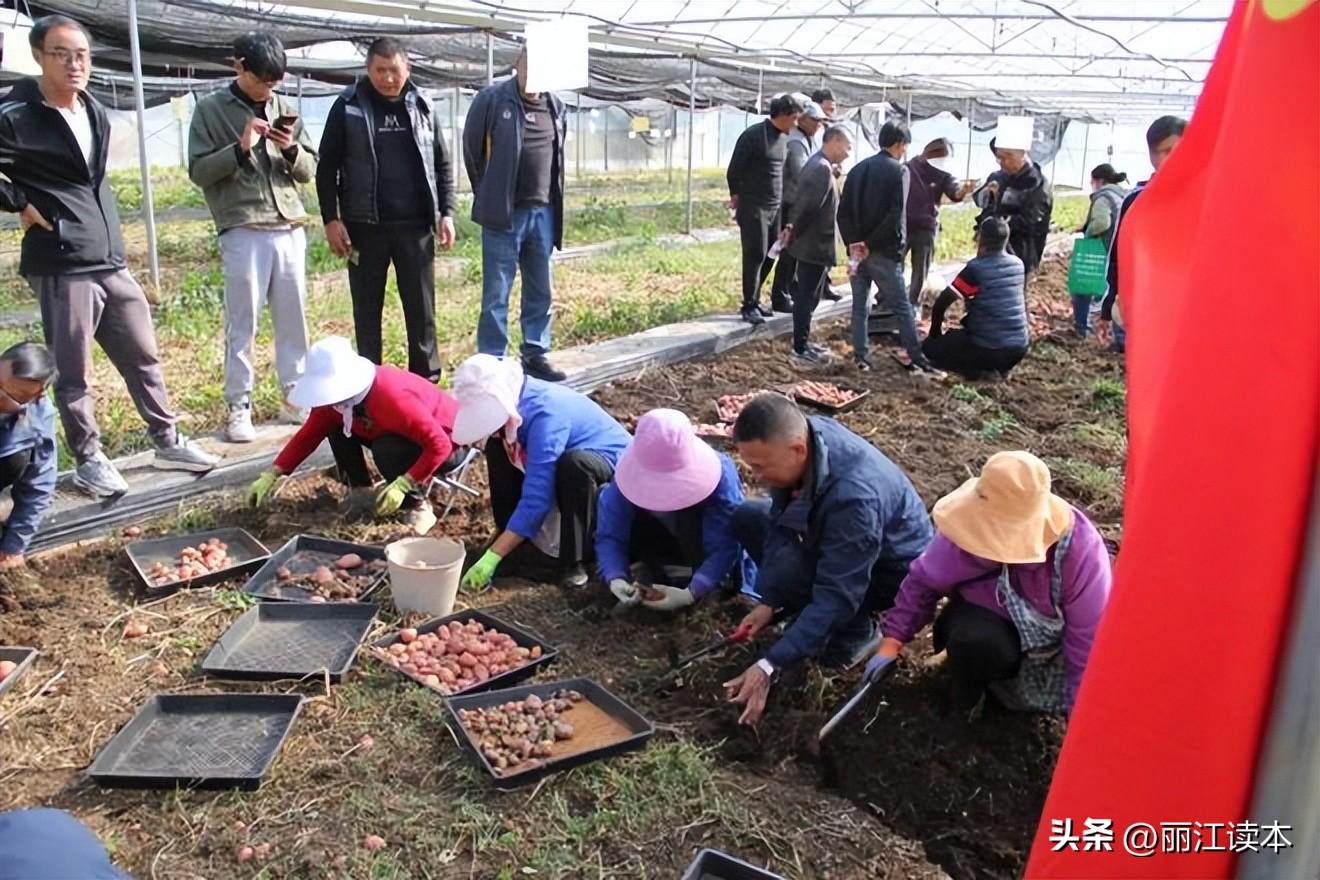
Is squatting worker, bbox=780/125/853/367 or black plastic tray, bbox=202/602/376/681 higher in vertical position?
squatting worker, bbox=780/125/853/367

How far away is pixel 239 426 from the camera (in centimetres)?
445

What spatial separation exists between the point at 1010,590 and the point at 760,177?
5.06 m

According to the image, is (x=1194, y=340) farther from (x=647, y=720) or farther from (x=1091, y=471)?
(x=1091, y=471)

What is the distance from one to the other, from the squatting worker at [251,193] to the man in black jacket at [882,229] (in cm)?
328

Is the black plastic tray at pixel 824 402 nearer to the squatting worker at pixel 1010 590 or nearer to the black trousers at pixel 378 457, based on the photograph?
the black trousers at pixel 378 457

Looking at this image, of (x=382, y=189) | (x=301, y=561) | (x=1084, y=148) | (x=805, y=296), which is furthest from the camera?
(x=1084, y=148)

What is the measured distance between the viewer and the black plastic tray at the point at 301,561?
10.9 feet

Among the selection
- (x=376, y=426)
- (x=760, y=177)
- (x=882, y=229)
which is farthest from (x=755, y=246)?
(x=376, y=426)

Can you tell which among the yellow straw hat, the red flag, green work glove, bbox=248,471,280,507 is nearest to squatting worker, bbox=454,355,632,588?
green work glove, bbox=248,471,280,507

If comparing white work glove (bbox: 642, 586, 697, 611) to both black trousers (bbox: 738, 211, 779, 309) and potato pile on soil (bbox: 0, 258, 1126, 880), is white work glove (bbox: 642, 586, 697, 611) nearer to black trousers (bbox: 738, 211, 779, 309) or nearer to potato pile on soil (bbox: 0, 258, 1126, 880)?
potato pile on soil (bbox: 0, 258, 1126, 880)

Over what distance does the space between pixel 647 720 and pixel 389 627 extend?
0.98m

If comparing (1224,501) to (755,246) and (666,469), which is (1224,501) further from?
(755,246)

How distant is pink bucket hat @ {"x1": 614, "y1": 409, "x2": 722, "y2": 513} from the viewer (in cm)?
298

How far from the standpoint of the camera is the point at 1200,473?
107 centimetres
